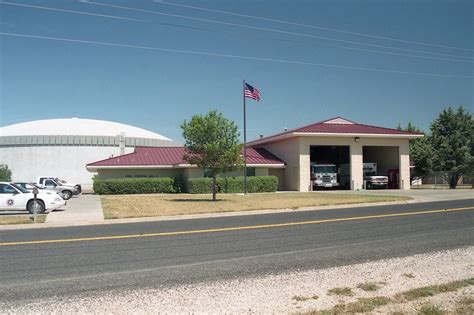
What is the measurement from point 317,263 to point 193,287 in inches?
106

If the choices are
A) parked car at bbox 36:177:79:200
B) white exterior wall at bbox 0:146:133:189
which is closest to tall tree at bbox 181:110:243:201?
parked car at bbox 36:177:79:200

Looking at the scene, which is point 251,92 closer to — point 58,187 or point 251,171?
point 251,171

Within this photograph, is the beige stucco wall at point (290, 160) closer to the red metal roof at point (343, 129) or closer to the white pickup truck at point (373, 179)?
the red metal roof at point (343, 129)

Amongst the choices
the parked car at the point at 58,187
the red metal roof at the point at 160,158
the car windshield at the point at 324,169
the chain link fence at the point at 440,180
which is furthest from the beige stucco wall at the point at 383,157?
the parked car at the point at 58,187

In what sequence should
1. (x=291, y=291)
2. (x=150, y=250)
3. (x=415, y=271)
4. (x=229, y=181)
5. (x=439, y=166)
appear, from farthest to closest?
1. (x=439, y=166)
2. (x=229, y=181)
3. (x=150, y=250)
4. (x=415, y=271)
5. (x=291, y=291)

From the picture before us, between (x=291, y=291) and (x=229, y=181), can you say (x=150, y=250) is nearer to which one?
(x=291, y=291)

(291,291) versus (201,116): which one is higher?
(201,116)

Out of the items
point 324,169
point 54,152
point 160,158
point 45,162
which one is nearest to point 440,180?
point 324,169

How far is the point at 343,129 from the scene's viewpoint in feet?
144

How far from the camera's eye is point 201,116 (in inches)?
1121

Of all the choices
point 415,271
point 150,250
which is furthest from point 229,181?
point 415,271

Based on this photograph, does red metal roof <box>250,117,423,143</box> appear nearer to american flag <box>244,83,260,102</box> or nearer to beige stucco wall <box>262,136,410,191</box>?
beige stucco wall <box>262,136,410,191</box>

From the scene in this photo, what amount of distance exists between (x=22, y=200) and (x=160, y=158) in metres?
23.9

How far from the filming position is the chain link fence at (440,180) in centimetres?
5088
